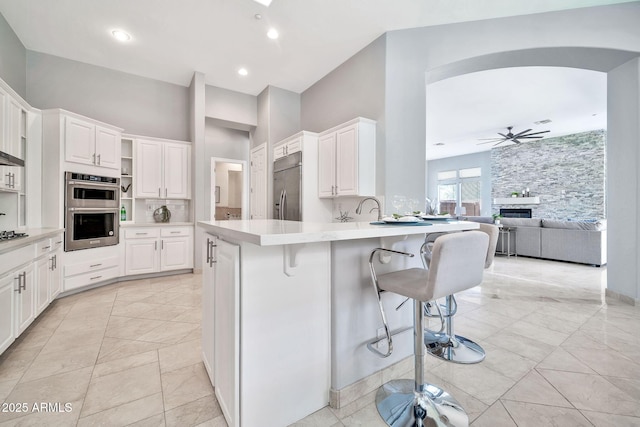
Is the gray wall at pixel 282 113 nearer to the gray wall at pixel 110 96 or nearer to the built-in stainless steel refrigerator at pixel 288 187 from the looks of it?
the built-in stainless steel refrigerator at pixel 288 187

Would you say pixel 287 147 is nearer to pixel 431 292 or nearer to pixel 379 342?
pixel 379 342

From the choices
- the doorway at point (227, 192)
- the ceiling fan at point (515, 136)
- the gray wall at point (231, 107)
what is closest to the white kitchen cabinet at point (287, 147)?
the gray wall at point (231, 107)

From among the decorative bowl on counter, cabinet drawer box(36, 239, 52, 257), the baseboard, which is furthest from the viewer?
the decorative bowl on counter

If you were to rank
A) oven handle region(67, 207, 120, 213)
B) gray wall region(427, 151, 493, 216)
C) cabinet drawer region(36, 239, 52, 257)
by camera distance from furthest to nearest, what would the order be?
gray wall region(427, 151, 493, 216) → oven handle region(67, 207, 120, 213) → cabinet drawer region(36, 239, 52, 257)

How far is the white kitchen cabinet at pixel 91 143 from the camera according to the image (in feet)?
11.2

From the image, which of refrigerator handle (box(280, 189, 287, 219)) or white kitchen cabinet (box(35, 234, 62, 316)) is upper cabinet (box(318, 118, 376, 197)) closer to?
refrigerator handle (box(280, 189, 287, 219))

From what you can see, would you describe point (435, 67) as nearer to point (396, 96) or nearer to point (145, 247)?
point (396, 96)

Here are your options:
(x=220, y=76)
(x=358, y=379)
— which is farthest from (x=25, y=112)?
(x=358, y=379)

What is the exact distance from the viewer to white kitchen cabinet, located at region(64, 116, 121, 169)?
11.2 feet

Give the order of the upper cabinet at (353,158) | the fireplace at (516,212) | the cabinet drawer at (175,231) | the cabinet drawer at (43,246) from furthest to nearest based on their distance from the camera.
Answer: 1. the fireplace at (516,212)
2. the cabinet drawer at (175,231)
3. the upper cabinet at (353,158)
4. the cabinet drawer at (43,246)

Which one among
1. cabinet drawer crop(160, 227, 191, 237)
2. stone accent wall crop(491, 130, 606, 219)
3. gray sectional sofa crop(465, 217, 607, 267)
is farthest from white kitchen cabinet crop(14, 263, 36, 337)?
stone accent wall crop(491, 130, 606, 219)

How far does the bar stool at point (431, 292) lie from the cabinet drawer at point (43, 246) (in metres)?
3.10

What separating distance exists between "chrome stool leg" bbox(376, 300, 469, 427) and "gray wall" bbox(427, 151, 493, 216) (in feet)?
34.4

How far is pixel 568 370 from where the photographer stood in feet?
6.28
